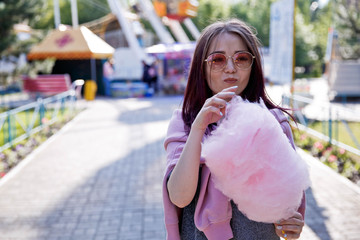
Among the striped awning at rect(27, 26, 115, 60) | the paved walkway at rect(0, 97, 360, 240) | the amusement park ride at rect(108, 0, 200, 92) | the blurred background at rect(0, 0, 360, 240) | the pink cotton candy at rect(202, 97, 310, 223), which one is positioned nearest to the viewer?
the pink cotton candy at rect(202, 97, 310, 223)

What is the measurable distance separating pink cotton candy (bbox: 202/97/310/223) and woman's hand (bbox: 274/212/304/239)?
80 millimetres

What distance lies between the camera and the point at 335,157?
262 inches

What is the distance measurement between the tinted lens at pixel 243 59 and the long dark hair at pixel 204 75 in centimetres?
4

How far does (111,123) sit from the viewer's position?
11.3 metres

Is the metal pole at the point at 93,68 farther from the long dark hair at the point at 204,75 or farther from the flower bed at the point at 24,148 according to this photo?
the long dark hair at the point at 204,75

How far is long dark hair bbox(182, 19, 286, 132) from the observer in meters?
1.62

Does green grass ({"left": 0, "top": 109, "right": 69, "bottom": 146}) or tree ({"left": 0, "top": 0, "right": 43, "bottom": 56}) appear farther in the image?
tree ({"left": 0, "top": 0, "right": 43, "bottom": 56})

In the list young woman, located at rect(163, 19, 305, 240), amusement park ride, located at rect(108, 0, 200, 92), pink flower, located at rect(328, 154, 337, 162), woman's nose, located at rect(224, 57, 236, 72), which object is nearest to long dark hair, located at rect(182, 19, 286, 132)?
young woman, located at rect(163, 19, 305, 240)

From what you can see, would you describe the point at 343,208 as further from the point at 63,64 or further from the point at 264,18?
the point at 264,18

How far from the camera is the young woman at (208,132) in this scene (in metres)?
1.44

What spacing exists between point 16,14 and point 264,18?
28.9 m

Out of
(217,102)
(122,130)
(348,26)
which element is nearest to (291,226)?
(217,102)

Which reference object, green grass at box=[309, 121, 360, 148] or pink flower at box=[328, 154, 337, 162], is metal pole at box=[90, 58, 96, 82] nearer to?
green grass at box=[309, 121, 360, 148]

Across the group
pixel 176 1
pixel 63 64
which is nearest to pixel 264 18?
pixel 176 1
